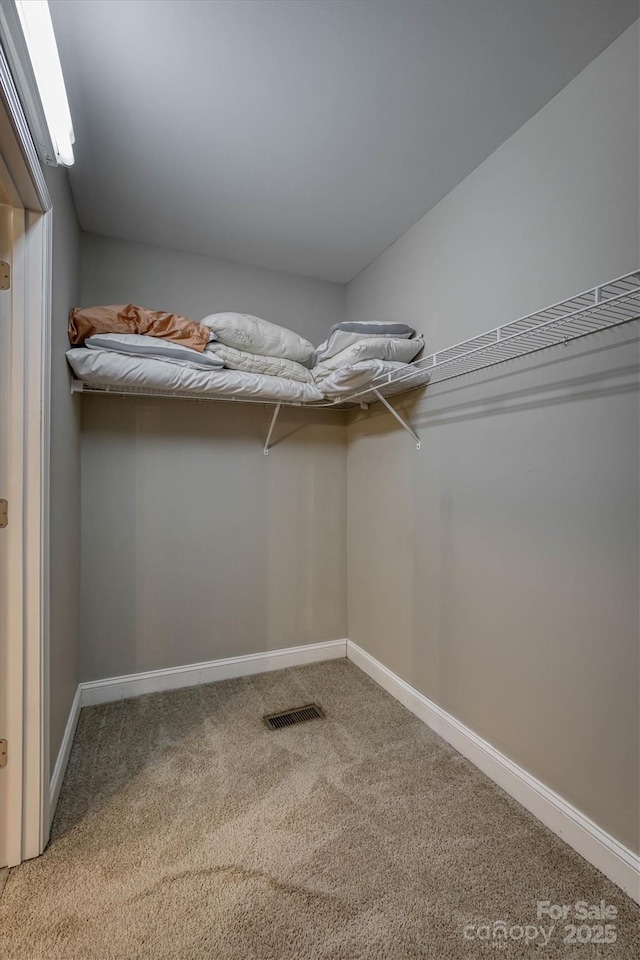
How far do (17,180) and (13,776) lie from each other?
1790 mm

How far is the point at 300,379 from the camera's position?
7.68ft

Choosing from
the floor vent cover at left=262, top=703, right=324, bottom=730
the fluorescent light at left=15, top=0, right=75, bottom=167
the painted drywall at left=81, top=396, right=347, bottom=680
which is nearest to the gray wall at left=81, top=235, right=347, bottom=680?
the painted drywall at left=81, top=396, right=347, bottom=680

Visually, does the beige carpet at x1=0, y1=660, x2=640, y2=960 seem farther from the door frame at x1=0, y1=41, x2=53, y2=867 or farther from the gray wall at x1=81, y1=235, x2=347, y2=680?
the gray wall at x1=81, y1=235, x2=347, y2=680

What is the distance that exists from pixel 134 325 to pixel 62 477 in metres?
0.79

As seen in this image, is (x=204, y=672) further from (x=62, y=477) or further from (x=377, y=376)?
(x=377, y=376)

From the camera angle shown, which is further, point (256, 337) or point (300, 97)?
point (256, 337)

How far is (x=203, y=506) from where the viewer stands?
2471 mm

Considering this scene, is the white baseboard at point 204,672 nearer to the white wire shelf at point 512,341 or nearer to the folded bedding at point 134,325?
the white wire shelf at point 512,341

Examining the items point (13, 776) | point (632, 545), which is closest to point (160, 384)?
point (13, 776)

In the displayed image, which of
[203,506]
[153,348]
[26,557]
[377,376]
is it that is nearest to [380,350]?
[377,376]

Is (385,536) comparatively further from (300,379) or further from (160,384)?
(160,384)

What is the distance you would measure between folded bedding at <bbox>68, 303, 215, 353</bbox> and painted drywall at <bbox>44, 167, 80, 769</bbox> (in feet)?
0.26

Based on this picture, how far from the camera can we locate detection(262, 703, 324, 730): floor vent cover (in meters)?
2.06

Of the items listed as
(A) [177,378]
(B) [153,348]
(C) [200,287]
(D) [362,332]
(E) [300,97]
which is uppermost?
(E) [300,97]
